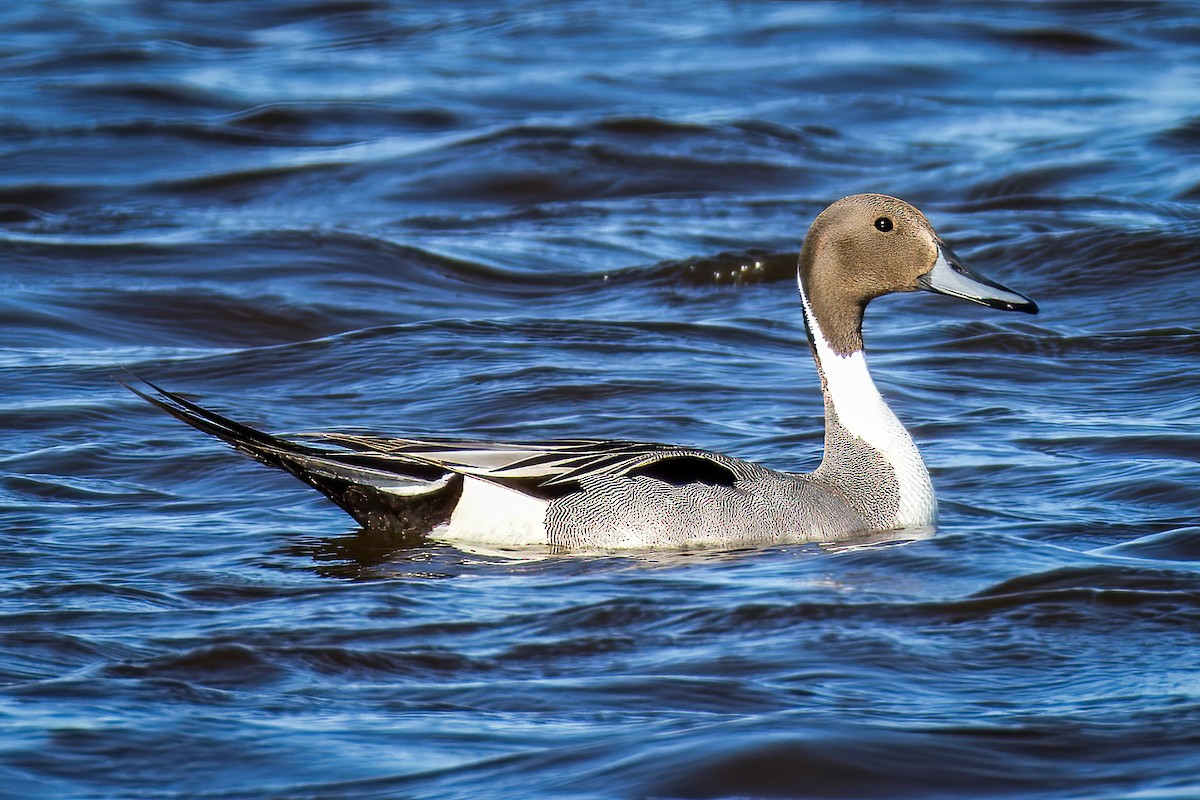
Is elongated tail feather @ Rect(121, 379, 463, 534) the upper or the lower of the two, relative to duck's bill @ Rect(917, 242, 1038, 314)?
lower

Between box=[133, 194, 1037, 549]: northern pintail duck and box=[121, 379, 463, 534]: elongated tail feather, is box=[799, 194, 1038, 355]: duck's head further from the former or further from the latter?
box=[121, 379, 463, 534]: elongated tail feather

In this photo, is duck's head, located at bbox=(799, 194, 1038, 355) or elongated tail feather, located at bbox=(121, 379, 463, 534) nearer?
elongated tail feather, located at bbox=(121, 379, 463, 534)

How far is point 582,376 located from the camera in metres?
9.48

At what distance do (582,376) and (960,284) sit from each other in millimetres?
2548

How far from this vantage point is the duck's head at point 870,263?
291 inches

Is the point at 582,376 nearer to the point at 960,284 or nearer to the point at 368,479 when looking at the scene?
the point at 960,284

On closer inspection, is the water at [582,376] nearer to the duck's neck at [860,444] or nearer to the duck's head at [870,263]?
the duck's neck at [860,444]

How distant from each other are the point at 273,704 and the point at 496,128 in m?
10.4

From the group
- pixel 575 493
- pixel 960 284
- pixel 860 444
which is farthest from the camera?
pixel 960 284

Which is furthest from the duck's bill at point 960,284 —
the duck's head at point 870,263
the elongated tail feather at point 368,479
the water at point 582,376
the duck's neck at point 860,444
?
the elongated tail feather at point 368,479

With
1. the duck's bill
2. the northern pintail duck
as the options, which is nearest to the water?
the northern pintail duck

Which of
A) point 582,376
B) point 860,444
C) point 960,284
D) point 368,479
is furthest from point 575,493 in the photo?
point 582,376

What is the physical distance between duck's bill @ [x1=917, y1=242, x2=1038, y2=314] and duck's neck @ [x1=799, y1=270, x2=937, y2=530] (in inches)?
11.5

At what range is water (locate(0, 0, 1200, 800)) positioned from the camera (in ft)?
16.5
